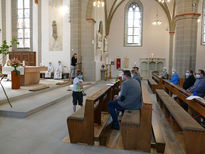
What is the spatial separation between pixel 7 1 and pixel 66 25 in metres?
5.81

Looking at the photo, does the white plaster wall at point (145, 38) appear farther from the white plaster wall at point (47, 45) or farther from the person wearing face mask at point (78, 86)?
the person wearing face mask at point (78, 86)

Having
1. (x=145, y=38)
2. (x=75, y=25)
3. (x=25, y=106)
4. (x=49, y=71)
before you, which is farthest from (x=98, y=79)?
(x=25, y=106)

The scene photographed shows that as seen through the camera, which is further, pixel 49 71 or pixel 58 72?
pixel 49 71

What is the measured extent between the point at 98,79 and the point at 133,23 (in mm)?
9103

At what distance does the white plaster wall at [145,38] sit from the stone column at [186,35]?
810 cm

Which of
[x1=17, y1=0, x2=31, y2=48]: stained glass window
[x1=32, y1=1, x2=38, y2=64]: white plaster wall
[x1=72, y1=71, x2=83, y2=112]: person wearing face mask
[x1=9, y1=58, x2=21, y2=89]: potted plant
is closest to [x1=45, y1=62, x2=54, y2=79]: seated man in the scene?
[x1=32, y1=1, x2=38, y2=64]: white plaster wall

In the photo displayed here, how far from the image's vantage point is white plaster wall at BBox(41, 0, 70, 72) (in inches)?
546

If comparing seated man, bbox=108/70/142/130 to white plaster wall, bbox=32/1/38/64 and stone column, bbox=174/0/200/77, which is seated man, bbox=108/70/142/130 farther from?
white plaster wall, bbox=32/1/38/64

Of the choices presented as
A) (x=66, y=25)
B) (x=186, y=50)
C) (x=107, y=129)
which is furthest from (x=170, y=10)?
(x=107, y=129)

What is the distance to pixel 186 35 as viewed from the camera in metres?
11.3

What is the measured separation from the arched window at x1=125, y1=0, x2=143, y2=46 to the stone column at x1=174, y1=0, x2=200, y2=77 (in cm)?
867

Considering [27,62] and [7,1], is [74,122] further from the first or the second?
[7,1]

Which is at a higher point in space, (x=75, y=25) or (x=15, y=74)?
(x=75, y=25)

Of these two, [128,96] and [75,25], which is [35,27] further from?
[128,96]
